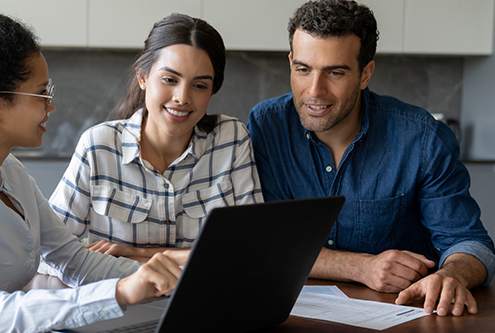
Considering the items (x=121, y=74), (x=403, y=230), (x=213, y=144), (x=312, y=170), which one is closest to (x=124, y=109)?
(x=213, y=144)

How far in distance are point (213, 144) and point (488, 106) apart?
7.37 ft

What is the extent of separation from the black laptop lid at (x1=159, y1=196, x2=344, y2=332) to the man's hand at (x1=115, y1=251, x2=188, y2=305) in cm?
7

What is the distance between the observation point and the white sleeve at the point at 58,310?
0.79 meters

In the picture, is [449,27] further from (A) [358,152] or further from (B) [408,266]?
(B) [408,266]

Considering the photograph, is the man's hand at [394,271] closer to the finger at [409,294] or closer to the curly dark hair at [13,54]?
the finger at [409,294]

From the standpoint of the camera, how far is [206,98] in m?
1.47

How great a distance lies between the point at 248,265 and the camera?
2.39ft

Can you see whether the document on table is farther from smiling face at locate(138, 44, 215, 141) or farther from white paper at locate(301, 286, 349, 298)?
smiling face at locate(138, 44, 215, 141)

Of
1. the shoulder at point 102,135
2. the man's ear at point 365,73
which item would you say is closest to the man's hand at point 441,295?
the man's ear at point 365,73

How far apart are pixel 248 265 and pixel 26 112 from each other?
56cm

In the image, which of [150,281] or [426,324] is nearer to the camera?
[150,281]

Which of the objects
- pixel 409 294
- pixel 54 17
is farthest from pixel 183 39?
pixel 54 17

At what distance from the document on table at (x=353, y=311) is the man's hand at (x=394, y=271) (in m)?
0.10

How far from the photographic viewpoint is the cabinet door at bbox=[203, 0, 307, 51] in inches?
117
